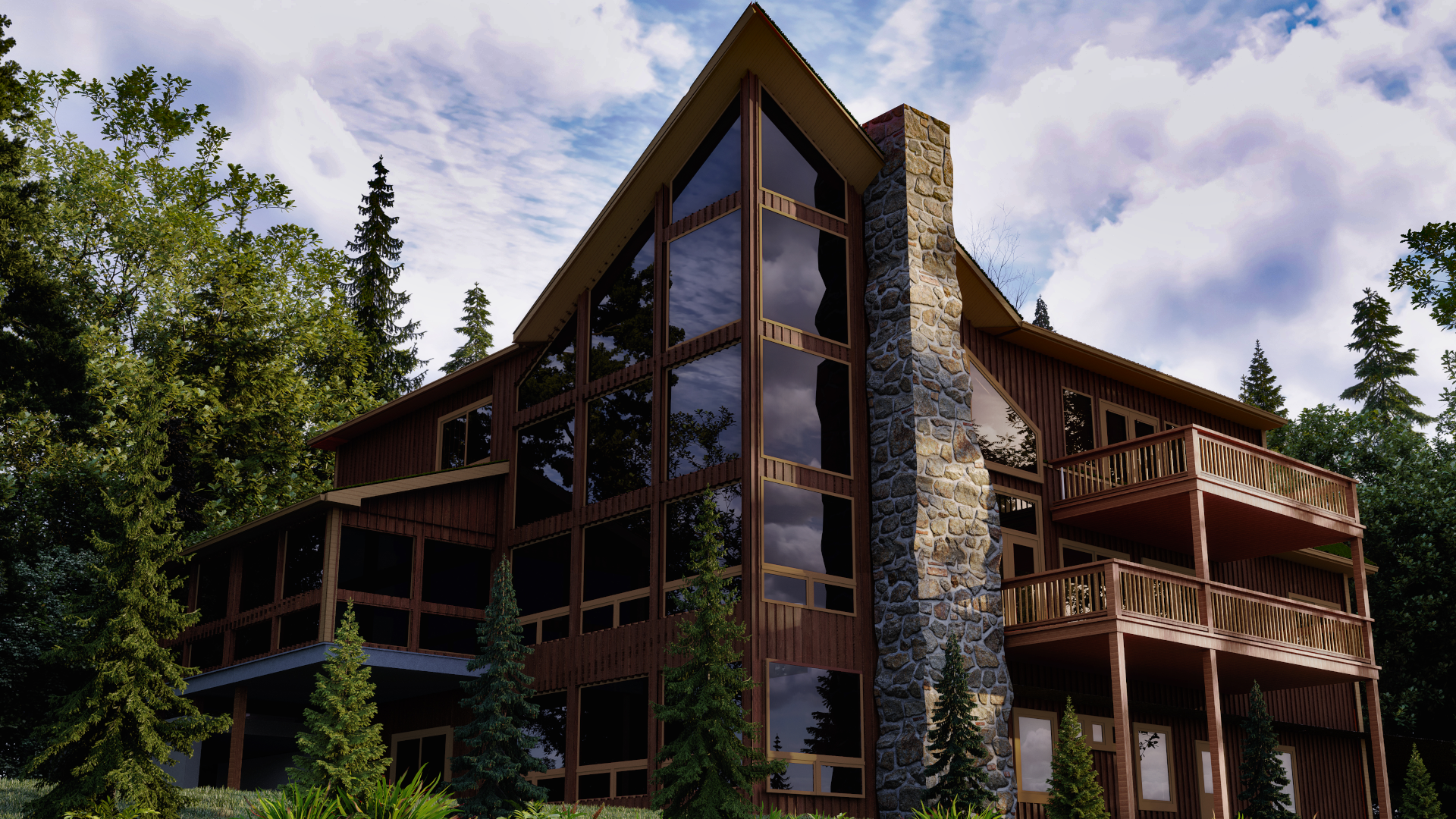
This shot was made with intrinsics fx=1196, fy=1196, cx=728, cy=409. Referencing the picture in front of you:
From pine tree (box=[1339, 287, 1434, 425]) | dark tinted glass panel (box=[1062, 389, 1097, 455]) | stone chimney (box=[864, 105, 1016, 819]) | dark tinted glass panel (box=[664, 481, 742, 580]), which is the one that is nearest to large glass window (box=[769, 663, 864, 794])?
stone chimney (box=[864, 105, 1016, 819])

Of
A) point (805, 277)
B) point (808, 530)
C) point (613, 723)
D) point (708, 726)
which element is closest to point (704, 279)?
point (805, 277)

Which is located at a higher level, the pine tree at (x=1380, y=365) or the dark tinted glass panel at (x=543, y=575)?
the pine tree at (x=1380, y=365)

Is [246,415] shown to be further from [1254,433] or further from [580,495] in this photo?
[1254,433]

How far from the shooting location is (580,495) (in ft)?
66.6

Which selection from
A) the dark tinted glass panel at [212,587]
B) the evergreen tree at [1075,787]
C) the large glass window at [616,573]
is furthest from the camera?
the dark tinted glass panel at [212,587]

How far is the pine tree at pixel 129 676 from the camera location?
42.6ft

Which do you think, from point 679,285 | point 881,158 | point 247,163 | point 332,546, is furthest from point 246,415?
point 881,158

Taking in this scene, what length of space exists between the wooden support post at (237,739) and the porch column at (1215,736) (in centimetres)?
1527

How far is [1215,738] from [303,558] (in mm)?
15329

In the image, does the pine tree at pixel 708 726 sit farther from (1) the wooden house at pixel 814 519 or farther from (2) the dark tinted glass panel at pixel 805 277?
(2) the dark tinted glass panel at pixel 805 277

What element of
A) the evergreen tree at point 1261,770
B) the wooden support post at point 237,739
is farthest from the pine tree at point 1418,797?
the wooden support post at point 237,739

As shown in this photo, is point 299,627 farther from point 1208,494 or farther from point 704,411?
point 1208,494

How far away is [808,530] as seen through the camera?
17.7 m

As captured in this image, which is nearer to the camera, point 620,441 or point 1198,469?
point 1198,469
